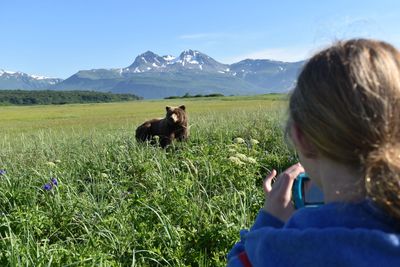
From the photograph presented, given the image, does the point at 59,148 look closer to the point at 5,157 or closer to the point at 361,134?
the point at 5,157

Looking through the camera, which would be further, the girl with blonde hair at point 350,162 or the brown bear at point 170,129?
the brown bear at point 170,129

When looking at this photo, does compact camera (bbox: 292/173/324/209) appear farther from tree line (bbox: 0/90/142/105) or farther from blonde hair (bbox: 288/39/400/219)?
tree line (bbox: 0/90/142/105)

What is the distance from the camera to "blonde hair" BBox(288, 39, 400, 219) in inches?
47.8

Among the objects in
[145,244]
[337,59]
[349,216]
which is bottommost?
[145,244]

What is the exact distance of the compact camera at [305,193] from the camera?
5.02 ft

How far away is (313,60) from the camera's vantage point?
1.34 m

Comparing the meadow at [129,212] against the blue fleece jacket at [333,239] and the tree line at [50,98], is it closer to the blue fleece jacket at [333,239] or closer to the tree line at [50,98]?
the blue fleece jacket at [333,239]

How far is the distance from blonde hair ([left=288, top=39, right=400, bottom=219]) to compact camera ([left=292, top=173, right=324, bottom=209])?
0.28 metres

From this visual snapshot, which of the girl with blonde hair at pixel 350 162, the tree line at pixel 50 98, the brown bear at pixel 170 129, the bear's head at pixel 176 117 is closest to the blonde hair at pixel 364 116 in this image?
the girl with blonde hair at pixel 350 162

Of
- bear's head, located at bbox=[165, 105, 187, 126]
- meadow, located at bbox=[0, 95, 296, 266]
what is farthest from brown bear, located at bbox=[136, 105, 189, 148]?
meadow, located at bbox=[0, 95, 296, 266]

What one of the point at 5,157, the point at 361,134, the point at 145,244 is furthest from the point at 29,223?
the point at 5,157

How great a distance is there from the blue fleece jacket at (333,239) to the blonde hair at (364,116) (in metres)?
0.06

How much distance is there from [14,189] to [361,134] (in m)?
4.44

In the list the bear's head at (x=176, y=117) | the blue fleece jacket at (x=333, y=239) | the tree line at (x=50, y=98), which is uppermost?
the blue fleece jacket at (x=333, y=239)
